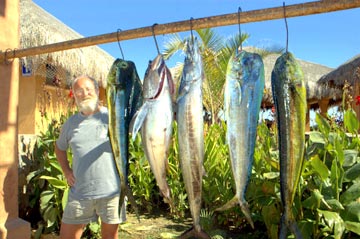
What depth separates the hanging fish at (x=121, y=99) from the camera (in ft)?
7.14

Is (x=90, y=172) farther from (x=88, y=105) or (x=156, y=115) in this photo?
(x=156, y=115)

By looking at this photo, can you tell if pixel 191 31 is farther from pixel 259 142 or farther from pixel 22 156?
pixel 22 156

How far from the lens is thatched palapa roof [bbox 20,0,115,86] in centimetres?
844

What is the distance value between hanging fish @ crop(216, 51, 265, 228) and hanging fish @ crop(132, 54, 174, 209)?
32 cm

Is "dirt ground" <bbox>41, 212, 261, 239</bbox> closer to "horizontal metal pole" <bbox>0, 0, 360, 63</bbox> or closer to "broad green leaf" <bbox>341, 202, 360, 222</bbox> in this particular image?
"broad green leaf" <bbox>341, 202, 360, 222</bbox>

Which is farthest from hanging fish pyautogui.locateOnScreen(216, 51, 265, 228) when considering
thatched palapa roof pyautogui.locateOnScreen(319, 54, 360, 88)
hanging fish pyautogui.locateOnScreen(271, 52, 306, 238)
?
thatched palapa roof pyautogui.locateOnScreen(319, 54, 360, 88)

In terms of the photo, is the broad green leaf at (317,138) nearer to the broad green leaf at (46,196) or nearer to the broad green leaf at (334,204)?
the broad green leaf at (334,204)

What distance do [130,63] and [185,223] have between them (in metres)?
3.36

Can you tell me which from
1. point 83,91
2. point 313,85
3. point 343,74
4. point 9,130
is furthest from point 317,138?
point 313,85

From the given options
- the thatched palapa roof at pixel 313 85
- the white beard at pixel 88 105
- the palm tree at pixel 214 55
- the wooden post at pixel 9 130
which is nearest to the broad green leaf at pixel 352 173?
the white beard at pixel 88 105

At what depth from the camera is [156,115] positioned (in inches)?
79.5

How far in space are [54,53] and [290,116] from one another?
7882 millimetres

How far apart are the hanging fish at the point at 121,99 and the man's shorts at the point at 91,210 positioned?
3.23 ft

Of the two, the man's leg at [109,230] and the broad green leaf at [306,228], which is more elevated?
the man's leg at [109,230]
